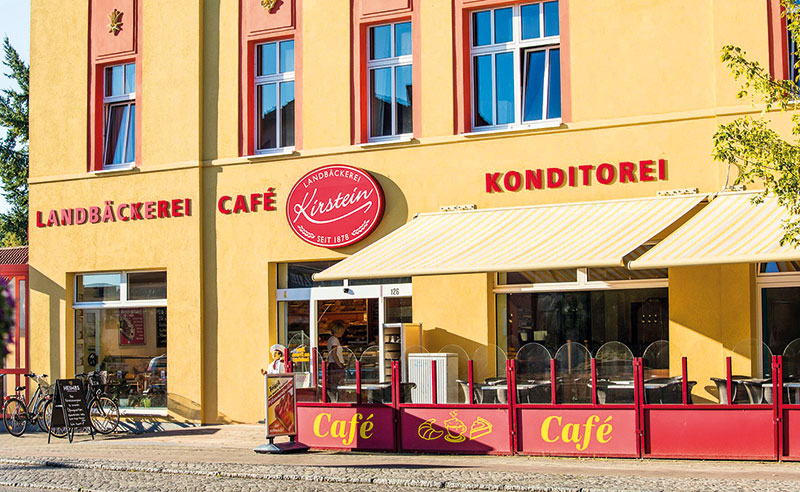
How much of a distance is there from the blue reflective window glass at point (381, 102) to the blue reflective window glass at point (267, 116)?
188cm

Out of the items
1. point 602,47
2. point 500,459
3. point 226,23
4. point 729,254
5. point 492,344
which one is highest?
point 226,23

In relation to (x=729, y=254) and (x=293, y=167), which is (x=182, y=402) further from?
(x=729, y=254)

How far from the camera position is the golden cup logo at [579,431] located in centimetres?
1244

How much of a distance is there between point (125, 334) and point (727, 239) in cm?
1158

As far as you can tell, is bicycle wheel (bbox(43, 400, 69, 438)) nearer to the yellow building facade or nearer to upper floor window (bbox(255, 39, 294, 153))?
the yellow building facade

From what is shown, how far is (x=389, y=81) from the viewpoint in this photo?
667 inches

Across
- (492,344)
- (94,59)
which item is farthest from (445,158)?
(94,59)

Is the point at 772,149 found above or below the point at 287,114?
below

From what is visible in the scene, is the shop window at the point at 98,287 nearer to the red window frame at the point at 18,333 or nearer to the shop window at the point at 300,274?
the red window frame at the point at 18,333

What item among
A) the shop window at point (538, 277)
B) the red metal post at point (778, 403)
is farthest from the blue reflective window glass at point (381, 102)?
the red metal post at point (778, 403)

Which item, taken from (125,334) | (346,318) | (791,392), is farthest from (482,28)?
(125,334)

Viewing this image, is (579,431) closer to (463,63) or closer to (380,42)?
(463,63)

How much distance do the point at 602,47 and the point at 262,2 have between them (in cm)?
617

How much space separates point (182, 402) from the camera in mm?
18047
